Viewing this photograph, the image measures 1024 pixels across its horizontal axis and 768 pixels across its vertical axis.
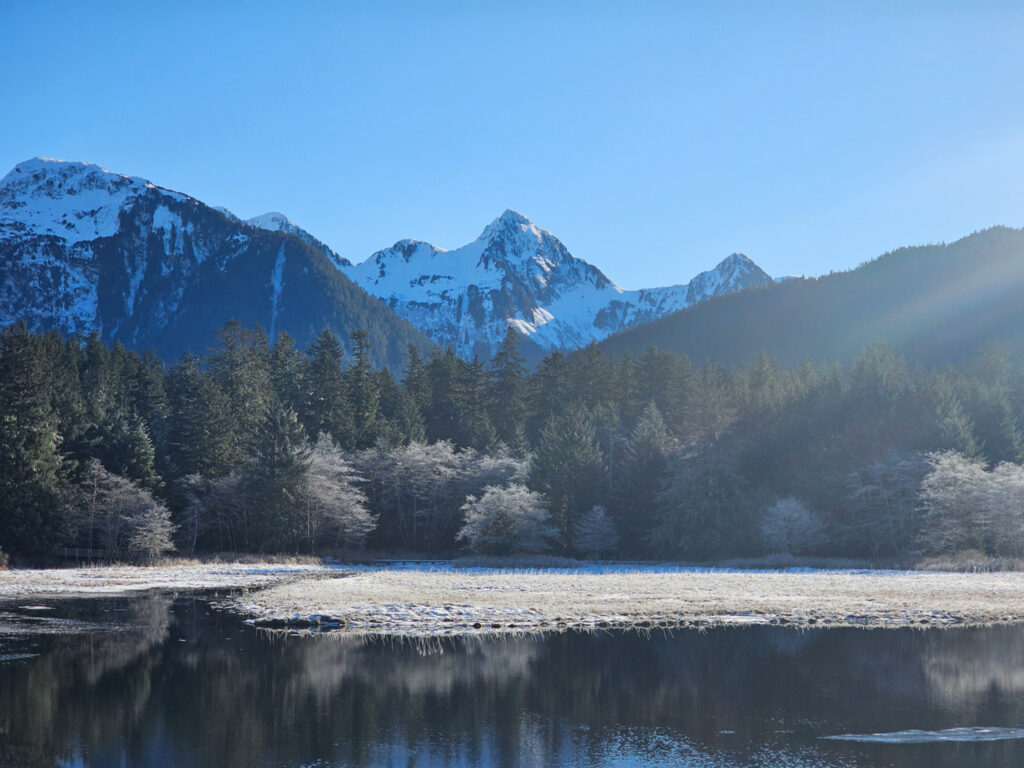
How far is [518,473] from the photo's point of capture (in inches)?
3319

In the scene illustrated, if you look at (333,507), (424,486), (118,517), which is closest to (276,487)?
(333,507)

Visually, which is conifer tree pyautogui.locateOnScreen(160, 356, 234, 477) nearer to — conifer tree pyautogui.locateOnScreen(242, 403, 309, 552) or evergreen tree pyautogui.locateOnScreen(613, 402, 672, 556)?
conifer tree pyautogui.locateOnScreen(242, 403, 309, 552)

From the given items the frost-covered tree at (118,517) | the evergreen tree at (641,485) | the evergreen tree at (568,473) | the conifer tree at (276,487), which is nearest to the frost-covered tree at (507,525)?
the evergreen tree at (568,473)

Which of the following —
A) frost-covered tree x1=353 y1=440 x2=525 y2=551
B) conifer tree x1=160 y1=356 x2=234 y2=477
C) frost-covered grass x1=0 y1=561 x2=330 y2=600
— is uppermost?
conifer tree x1=160 y1=356 x2=234 y2=477

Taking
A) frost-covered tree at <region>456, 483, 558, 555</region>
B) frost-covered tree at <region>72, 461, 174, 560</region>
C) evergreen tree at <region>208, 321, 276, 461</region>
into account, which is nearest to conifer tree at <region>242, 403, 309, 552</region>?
evergreen tree at <region>208, 321, 276, 461</region>

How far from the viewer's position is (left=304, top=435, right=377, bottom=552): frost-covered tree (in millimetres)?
77750

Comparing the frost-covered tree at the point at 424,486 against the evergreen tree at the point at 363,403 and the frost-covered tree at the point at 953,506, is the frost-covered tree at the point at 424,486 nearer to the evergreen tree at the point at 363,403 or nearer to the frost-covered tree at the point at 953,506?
the evergreen tree at the point at 363,403

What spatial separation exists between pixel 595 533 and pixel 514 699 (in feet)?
187

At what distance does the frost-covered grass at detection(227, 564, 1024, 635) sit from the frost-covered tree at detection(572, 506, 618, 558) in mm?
22457

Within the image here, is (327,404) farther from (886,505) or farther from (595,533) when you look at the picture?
(886,505)

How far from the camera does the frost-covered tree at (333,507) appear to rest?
77.8m

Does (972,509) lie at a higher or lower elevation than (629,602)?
higher

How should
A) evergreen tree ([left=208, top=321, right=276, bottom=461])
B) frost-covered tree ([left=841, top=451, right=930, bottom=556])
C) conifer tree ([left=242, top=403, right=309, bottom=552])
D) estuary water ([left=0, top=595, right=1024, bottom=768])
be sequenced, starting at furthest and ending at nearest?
evergreen tree ([left=208, top=321, right=276, bottom=461])
conifer tree ([left=242, top=403, right=309, bottom=552])
frost-covered tree ([left=841, top=451, right=930, bottom=556])
estuary water ([left=0, top=595, right=1024, bottom=768])

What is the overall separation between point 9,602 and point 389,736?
98.5ft
